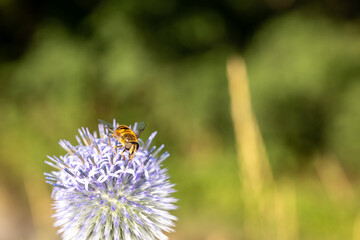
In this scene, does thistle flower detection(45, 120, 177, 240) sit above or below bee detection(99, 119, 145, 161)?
below

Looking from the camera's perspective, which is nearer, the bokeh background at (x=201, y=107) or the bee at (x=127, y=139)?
the bee at (x=127, y=139)

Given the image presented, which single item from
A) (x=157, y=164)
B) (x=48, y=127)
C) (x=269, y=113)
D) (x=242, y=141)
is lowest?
(x=157, y=164)

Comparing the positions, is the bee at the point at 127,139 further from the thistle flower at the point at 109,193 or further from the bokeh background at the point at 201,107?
the bokeh background at the point at 201,107

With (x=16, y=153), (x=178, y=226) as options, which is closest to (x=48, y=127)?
(x=16, y=153)

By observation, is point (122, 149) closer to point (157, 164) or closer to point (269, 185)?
point (157, 164)

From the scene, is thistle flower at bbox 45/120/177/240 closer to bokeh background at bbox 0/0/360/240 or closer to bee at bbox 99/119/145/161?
bee at bbox 99/119/145/161

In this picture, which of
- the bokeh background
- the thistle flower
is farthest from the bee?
the bokeh background

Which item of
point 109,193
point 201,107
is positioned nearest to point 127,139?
point 109,193

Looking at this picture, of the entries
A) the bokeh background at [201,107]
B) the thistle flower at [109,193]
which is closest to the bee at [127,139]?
the thistle flower at [109,193]
